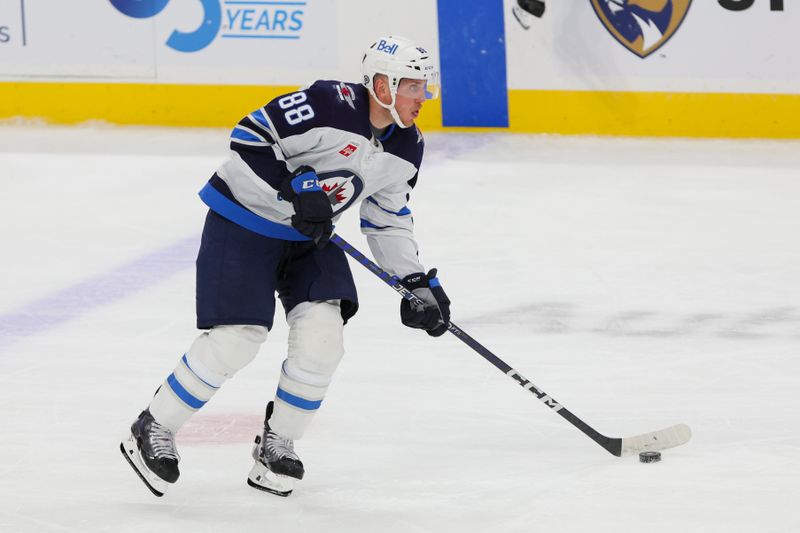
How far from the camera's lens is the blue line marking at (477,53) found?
6.88 metres

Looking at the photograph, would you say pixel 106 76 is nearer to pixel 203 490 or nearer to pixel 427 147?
pixel 427 147

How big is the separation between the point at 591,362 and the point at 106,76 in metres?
4.06

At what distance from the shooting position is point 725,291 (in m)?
4.59

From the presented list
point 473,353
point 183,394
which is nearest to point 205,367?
point 183,394

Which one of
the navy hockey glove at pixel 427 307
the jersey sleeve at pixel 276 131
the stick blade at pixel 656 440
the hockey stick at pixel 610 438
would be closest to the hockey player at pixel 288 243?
the jersey sleeve at pixel 276 131

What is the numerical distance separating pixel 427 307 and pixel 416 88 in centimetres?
48

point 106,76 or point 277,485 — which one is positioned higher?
point 106,76

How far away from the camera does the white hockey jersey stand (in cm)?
282

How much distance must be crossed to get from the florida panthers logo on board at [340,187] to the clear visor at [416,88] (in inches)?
8.1

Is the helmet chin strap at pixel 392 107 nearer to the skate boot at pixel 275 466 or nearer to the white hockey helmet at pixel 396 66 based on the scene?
the white hockey helmet at pixel 396 66

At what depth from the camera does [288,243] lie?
2.92 m

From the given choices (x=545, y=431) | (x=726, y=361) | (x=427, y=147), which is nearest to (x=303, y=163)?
(x=545, y=431)

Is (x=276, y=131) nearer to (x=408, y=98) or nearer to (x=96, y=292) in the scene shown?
(x=408, y=98)

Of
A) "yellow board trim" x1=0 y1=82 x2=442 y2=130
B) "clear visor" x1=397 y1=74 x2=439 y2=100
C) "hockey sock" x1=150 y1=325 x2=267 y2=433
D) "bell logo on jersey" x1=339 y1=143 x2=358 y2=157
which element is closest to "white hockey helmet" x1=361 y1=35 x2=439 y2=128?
"clear visor" x1=397 y1=74 x2=439 y2=100
